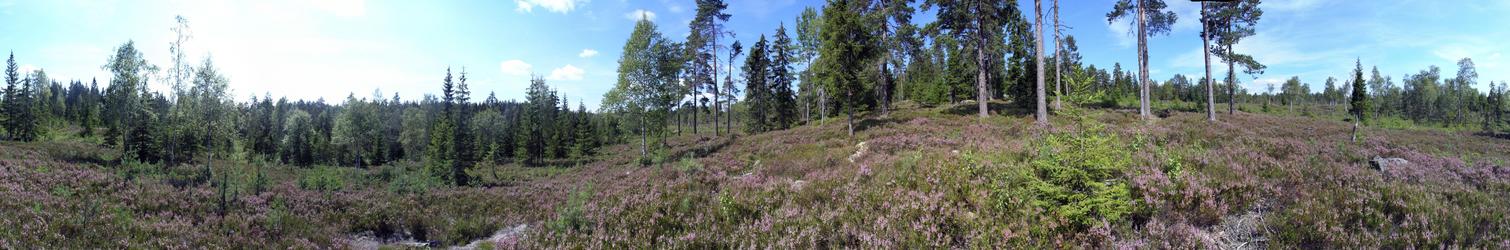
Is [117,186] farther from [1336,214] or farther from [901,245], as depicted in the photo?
[1336,214]

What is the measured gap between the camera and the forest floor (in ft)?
20.5

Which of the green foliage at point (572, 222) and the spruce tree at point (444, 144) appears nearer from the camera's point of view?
the green foliage at point (572, 222)

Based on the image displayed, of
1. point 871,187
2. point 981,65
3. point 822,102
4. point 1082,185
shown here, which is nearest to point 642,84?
point 822,102

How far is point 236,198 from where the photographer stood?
15.1m

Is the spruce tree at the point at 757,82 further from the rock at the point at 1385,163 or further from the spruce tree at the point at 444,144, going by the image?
the rock at the point at 1385,163

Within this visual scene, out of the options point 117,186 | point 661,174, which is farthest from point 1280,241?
point 117,186

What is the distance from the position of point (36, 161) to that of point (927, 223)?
3327cm

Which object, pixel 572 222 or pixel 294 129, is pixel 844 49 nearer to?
pixel 572 222

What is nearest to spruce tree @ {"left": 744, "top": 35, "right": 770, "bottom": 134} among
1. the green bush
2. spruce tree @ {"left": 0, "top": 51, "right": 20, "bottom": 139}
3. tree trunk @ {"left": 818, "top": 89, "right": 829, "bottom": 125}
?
tree trunk @ {"left": 818, "top": 89, "right": 829, "bottom": 125}

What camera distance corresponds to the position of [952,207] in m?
7.57

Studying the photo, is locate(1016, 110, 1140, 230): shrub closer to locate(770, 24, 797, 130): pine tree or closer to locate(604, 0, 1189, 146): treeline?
locate(604, 0, 1189, 146): treeline

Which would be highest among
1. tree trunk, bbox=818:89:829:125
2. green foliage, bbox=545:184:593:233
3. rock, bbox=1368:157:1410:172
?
tree trunk, bbox=818:89:829:125

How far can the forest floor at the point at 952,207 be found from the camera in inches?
Answer: 246

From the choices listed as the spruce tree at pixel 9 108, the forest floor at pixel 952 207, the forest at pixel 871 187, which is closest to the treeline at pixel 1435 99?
the forest at pixel 871 187
